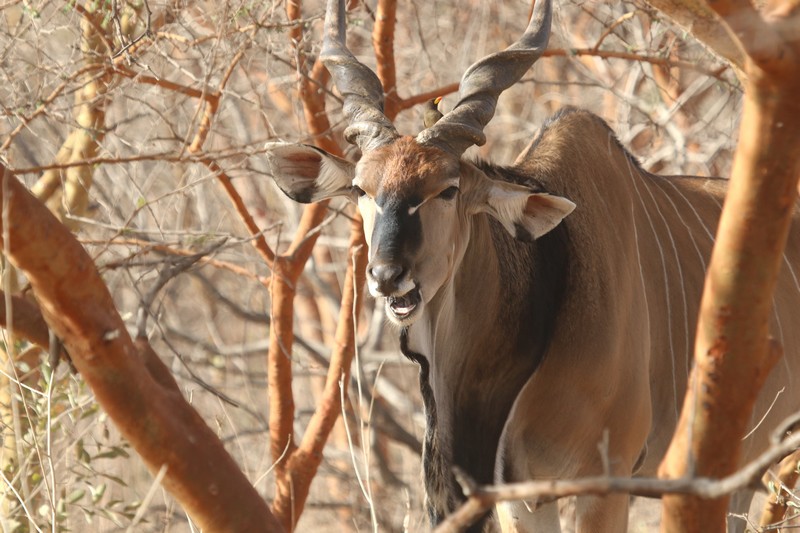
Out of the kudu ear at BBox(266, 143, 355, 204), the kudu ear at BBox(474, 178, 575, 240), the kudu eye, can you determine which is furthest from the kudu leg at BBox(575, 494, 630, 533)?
the kudu ear at BBox(266, 143, 355, 204)

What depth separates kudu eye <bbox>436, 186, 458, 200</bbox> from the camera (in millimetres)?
2646

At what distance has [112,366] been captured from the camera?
66.7 inches

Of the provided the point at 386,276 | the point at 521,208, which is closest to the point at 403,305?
the point at 386,276

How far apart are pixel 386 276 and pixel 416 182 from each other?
11.9 inches

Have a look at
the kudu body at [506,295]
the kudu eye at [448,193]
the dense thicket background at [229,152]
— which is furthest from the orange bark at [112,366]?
the kudu eye at [448,193]

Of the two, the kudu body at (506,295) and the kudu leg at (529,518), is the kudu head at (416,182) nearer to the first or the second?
the kudu body at (506,295)

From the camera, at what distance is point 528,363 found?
285 cm

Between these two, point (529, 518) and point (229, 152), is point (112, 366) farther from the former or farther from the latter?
Result: point (229, 152)

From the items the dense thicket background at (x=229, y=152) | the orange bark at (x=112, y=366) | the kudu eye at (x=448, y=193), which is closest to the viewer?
the orange bark at (x=112, y=366)

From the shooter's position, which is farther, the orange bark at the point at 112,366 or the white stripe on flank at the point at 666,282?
the white stripe on flank at the point at 666,282

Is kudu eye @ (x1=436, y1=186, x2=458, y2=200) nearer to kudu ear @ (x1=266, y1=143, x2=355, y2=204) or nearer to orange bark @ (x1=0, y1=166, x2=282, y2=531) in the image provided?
kudu ear @ (x1=266, y1=143, x2=355, y2=204)

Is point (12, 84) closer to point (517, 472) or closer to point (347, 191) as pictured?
point (347, 191)

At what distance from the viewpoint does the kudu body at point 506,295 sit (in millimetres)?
2697

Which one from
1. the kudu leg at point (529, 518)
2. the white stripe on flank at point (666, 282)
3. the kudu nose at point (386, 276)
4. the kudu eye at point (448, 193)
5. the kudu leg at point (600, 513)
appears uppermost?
the kudu eye at point (448, 193)
